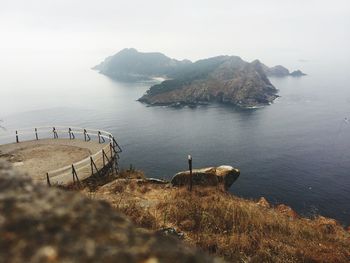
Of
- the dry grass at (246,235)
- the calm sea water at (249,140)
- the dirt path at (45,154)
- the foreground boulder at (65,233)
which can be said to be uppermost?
the foreground boulder at (65,233)

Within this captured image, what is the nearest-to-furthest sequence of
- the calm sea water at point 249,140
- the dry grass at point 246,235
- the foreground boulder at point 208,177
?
the dry grass at point 246,235, the foreground boulder at point 208,177, the calm sea water at point 249,140

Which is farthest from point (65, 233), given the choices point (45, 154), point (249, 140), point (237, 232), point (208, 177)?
point (249, 140)

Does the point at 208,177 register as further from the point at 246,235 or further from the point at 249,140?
Answer: the point at 249,140

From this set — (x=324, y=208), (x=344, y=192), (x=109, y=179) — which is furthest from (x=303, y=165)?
(x=109, y=179)

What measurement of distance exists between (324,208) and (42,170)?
5634 cm

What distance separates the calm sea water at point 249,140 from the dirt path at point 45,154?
40.8 metres

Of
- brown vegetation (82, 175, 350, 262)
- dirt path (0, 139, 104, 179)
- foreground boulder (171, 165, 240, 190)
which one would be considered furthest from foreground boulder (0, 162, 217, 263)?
dirt path (0, 139, 104, 179)

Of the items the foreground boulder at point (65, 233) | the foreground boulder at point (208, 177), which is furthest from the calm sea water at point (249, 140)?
the foreground boulder at point (65, 233)

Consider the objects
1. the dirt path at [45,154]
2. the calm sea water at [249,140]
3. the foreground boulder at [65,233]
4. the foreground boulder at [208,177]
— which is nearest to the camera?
the foreground boulder at [65,233]

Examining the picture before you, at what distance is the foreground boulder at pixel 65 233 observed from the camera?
1526 millimetres

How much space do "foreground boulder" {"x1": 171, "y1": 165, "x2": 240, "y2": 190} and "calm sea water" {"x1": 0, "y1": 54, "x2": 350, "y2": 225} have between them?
3744 centimetres

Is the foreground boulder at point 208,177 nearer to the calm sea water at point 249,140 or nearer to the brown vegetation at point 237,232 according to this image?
the brown vegetation at point 237,232

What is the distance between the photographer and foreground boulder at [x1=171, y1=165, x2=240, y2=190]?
19.8 meters

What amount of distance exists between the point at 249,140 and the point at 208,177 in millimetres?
90707
